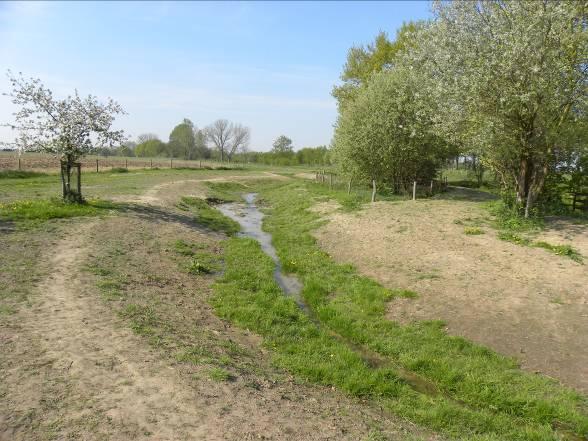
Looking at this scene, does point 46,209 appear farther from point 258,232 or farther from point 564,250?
point 564,250

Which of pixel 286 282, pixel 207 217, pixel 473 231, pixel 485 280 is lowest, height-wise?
pixel 286 282

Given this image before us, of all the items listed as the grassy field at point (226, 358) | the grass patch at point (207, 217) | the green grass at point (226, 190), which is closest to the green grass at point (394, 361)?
the grassy field at point (226, 358)

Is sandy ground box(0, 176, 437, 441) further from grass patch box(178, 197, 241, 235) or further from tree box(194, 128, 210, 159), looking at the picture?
tree box(194, 128, 210, 159)

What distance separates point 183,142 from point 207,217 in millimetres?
113463

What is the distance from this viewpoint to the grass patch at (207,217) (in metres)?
24.7

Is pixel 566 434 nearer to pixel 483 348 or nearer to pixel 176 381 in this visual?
pixel 483 348

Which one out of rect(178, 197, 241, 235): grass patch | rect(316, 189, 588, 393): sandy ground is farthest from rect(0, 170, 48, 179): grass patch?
rect(316, 189, 588, 393): sandy ground

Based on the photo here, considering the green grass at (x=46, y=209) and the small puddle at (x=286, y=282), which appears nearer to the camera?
the small puddle at (x=286, y=282)

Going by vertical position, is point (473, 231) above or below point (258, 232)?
above

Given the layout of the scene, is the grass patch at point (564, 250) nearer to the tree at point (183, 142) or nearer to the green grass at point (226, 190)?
the green grass at point (226, 190)

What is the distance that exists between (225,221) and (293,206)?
7012 mm

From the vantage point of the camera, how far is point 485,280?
47.5 feet

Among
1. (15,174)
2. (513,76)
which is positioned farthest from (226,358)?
(15,174)

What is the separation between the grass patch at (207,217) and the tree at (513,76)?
12.8 m
